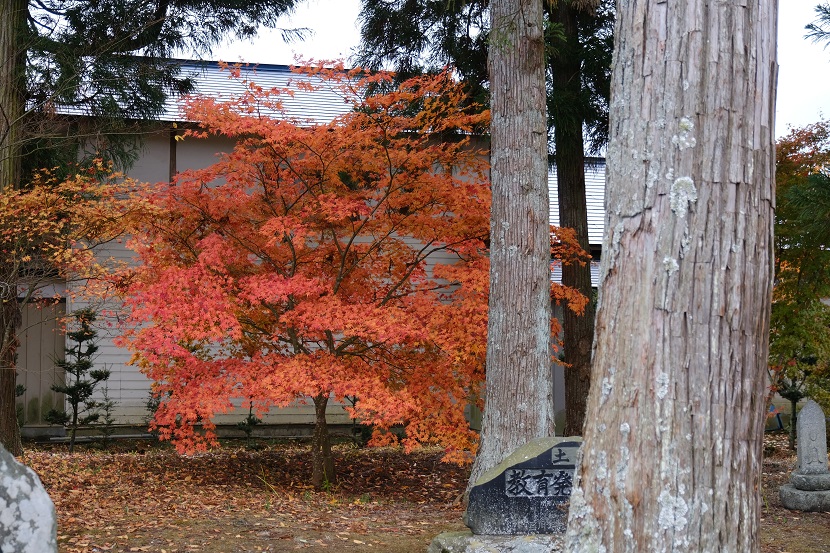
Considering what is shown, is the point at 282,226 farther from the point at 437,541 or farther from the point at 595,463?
the point at 595,463

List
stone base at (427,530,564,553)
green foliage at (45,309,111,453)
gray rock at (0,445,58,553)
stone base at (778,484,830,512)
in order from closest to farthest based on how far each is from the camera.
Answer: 1. gray rock at (0,445,58,553)
2. stone base at (427,530,564,553)
3. stone base at (778,484,830,512)
4. green foliage at (45,309,111,453)

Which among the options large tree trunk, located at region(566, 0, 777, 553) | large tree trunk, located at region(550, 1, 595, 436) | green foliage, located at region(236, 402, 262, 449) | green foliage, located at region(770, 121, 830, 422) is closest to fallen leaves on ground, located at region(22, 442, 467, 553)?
green foliage, located at region(236, 402, 262, 449)

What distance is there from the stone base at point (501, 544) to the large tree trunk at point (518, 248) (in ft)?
6.03

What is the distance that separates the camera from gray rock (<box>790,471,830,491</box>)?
30.3 ft

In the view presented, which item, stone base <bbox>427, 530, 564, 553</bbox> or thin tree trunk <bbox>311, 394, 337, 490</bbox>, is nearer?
stone base <bbox>427, 530, 564, 553</bbox>

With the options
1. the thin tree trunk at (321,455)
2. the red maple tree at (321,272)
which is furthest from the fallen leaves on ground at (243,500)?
the red maple tree at (321,272)

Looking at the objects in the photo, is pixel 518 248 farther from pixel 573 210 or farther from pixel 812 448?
pixel 812 448

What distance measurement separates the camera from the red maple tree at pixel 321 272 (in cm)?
827

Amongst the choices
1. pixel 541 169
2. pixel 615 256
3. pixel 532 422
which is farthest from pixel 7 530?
pixel 541 169

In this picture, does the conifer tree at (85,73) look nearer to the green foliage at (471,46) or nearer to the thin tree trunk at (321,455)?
the green foliage at (471,46)

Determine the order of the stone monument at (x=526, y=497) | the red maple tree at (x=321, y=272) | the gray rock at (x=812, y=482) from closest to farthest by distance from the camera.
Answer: the stone monument at (x=526, y=497)
the red maple tree at (x=321, y=272)
the gray rock at (x=812, y=482)

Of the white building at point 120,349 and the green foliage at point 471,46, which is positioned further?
the white building at point 120,349

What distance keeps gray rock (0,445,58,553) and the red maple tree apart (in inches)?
181

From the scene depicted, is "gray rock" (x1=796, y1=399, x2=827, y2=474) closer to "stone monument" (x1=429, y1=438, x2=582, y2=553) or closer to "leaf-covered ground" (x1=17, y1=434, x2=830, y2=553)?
"leaf-covered ground" (x1=17, y1=434, x2=830, y2=553)
